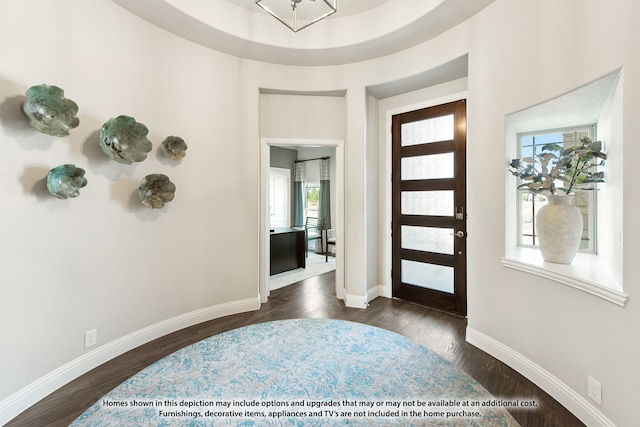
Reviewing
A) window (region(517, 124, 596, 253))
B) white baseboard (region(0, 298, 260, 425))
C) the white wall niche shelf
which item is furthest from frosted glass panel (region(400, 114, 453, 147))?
white baseboard (region(0, 298, 260, 425))

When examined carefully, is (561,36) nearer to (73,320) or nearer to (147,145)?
(147,145)

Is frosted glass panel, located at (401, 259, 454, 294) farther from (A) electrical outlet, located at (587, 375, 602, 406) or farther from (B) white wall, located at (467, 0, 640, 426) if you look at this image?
(A) electrical outlet, located at (587, 375, 602, 406)

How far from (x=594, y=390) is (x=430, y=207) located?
210 cm

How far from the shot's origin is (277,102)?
351 cm

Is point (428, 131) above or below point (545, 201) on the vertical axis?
above

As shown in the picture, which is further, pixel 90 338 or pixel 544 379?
pixel 90 338

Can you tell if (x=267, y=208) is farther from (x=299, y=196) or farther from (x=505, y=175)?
(x=299, y=196)

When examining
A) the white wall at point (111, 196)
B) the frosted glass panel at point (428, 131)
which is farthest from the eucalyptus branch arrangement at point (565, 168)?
the white wall at point (111, 196)

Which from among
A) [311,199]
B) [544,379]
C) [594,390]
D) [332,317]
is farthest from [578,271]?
[311,199]

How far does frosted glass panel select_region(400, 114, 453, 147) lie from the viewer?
3.16 metres

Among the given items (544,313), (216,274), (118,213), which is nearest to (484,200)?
(544,313)

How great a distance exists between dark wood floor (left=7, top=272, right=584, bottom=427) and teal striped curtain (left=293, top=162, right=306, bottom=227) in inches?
132

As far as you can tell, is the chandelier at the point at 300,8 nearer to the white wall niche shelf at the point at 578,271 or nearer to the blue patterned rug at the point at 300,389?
the white wall niche shelf at the point at 578,271

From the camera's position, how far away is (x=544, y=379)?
1.89 metres
